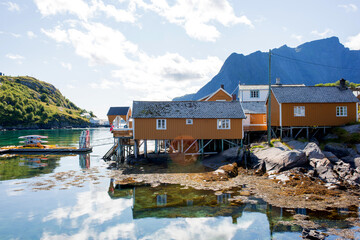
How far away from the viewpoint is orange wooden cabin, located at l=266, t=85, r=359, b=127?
3116 centimetres

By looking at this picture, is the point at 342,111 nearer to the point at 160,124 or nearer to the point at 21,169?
the point at 160,124

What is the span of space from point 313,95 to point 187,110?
52.8ft

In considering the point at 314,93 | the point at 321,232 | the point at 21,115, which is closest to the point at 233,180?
the point at 321,232

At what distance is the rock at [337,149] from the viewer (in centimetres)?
2551

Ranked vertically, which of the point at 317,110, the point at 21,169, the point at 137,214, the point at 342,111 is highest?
the point at 317,110

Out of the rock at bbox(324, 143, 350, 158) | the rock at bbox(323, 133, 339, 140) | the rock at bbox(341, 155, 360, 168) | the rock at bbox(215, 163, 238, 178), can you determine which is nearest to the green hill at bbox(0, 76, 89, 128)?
the rock at bbox(215, 163, 238, 178)

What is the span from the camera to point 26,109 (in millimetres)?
151500

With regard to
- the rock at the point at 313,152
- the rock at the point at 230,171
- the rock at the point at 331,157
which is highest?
the rock at the point at 313,152

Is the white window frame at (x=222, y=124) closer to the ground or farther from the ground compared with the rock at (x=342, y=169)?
farther from the ground

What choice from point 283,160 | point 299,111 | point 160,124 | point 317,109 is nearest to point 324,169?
→ point 283,160

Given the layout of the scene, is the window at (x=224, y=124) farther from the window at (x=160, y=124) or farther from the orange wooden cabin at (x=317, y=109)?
the window at (x=160, y=124)

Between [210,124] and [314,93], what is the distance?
14055mm

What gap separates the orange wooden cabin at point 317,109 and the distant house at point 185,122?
18.1ft

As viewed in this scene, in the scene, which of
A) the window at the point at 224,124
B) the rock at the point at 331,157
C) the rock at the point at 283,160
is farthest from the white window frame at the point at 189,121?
the rock at the point at 331,157
